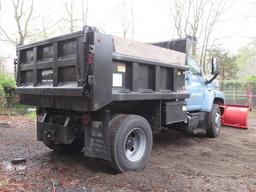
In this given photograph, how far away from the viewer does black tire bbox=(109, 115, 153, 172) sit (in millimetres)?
5098

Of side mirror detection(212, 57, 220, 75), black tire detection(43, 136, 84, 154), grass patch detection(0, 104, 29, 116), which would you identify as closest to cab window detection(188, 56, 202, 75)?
side mirror detection(212, 57, 220, 75)

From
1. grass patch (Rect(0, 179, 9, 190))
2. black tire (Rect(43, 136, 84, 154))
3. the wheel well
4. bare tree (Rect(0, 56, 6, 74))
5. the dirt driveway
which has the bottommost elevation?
the dirt driveway

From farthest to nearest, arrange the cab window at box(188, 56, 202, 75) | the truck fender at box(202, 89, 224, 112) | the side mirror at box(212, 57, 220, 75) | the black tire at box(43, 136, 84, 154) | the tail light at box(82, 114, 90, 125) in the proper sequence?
the truck fender at box(202, 89, 224, 112)
the cab window at box(188, 56, 202, 75)
the side mirror at box(212, 57, 220, 75)
the black tire at box(43, 136, 84, 154)
the tail light at box(82, 114, 90, 125)

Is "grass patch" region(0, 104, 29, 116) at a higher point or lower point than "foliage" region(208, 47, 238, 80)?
lower

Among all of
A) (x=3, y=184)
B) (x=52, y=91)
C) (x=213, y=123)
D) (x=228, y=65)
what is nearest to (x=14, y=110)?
(x=213, y=123)

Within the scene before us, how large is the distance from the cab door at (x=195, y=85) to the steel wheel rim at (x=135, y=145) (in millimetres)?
2396

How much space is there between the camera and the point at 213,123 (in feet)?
29.0

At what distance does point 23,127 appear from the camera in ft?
34.0

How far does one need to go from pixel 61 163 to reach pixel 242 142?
5019 mm

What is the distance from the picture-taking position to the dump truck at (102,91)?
15.7ft

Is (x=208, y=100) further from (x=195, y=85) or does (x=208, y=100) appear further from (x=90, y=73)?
(x=90, y=73)

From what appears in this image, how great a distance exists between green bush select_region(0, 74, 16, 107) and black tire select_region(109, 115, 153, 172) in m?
9.46

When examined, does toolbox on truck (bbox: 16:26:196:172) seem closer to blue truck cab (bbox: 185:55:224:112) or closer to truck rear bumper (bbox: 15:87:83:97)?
truck rear bumper (bbox: 15:87:83:97)

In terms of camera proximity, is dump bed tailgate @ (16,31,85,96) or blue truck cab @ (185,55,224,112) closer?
dump bed tailgate @ (16,31,85,96)
